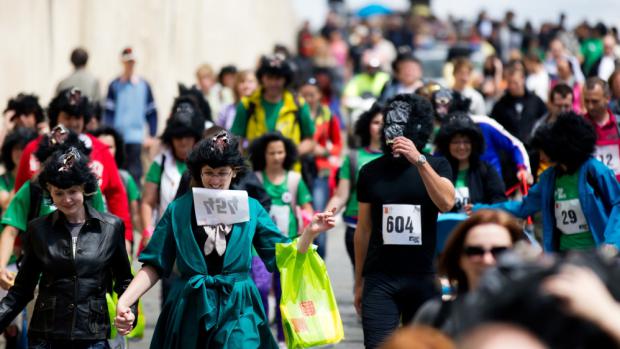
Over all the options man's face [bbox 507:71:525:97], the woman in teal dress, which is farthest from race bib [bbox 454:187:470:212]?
man's face [bbox 507:71:525:97]

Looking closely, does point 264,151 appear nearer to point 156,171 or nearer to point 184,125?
point 184,125

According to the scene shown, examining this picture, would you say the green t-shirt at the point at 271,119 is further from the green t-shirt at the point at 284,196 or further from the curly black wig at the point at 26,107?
the curly black wig at the point at 26,107

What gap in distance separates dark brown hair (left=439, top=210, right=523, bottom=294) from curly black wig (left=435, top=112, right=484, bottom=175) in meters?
4.85

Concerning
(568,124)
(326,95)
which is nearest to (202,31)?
(326,95)

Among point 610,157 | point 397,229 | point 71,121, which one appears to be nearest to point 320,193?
point 610,157

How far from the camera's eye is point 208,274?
289 inches

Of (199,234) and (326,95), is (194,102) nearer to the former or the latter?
(199,234)

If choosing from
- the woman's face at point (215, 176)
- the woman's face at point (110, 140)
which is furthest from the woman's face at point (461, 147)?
the woman's face at point (215, 176)

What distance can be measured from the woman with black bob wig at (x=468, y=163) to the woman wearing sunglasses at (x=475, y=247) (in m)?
4.58

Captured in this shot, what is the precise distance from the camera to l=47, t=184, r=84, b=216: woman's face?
24.1ft

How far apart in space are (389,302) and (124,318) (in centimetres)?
147

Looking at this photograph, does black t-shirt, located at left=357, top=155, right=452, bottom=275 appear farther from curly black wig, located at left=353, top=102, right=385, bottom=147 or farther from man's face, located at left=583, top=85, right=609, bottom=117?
man's face, located at left=583, top=85, right=609, bottom=117

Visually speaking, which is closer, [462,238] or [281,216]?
[462,238]

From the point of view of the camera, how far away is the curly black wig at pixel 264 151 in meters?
11.2
